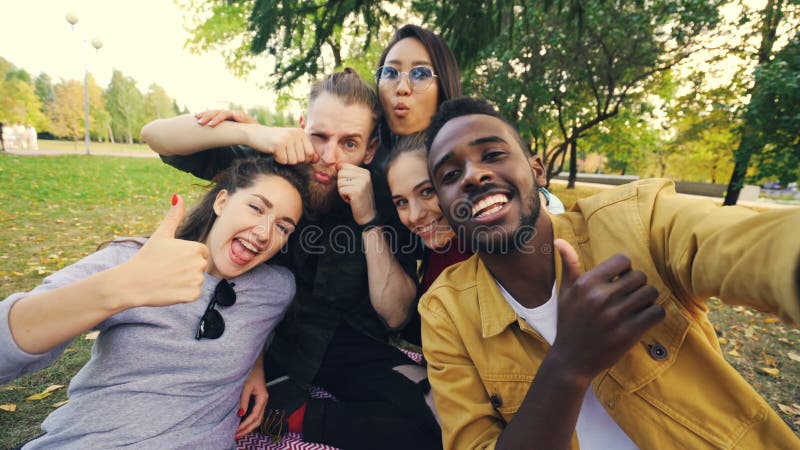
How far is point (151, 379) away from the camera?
5.89ft

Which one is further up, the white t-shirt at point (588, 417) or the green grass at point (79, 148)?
the white t-shirt at point (588, 417)

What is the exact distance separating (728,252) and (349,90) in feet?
7.77

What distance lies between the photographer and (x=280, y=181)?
90.1 inches

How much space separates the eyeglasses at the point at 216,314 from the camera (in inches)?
76.6

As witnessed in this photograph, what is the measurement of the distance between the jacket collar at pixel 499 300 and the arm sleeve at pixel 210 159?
1788mm

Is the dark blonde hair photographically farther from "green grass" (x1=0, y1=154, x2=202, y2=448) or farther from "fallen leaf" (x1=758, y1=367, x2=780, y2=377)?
"fallen leaf" (x1=758, y1=367, x2=780, y2=377)

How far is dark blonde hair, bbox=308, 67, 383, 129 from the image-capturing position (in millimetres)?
2710

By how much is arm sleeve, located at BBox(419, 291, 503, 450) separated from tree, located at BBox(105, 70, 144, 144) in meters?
72.0

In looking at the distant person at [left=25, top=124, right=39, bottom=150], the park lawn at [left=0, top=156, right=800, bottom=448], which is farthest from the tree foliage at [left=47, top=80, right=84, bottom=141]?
the park lawn at [left=0, top=156, right=800, bottom=448]

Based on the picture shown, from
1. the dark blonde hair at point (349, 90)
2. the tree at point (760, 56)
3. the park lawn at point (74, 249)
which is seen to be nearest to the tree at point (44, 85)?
the park lawn at point (74, 249)

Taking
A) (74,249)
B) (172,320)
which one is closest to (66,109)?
(74,249)

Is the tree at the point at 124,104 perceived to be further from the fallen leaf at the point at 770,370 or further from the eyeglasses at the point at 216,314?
the fallen leaf at the point at 770,370

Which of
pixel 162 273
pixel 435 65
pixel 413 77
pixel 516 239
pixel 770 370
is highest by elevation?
pixel 435 65

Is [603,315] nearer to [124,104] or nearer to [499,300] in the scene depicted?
[499,300]
